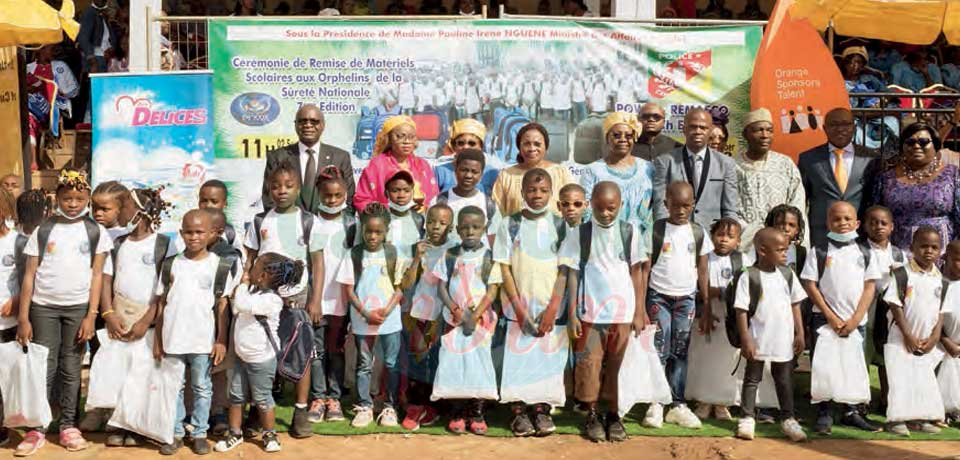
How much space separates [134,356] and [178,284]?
0.52 meters

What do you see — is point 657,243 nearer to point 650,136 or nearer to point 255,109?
point 650,136

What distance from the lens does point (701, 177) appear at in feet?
21.2

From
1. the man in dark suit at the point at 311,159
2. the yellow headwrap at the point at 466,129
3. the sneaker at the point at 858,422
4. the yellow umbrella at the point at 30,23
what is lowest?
the sneaker at the point at 858,422

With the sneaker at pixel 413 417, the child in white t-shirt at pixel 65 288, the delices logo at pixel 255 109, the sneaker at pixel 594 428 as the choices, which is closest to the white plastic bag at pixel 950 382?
the sneaker at pixel 594 428

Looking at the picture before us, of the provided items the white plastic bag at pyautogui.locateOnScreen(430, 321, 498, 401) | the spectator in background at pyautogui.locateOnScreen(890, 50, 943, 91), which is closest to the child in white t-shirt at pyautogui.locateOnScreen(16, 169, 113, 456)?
the white plastic bag at pyautogui.locateOnScreen(430, 321, 498, 401)

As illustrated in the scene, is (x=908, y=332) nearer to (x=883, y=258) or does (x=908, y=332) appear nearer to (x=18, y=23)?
(x=883, y=258)

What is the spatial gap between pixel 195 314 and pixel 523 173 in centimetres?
223

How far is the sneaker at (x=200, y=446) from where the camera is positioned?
214 inches

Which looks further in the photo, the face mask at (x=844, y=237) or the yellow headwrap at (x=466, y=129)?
the yellow headwrap at (x=466, y=129)

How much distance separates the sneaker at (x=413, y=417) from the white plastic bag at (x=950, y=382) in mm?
3268

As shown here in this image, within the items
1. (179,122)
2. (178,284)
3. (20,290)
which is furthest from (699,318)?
(179,122)

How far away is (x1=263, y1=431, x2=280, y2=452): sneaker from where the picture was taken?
5.46 m

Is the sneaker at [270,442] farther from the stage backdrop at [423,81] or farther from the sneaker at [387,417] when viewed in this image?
the stage backdrop at [423,81]

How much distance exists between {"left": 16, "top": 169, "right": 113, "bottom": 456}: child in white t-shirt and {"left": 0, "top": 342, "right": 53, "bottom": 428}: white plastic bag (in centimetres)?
7
